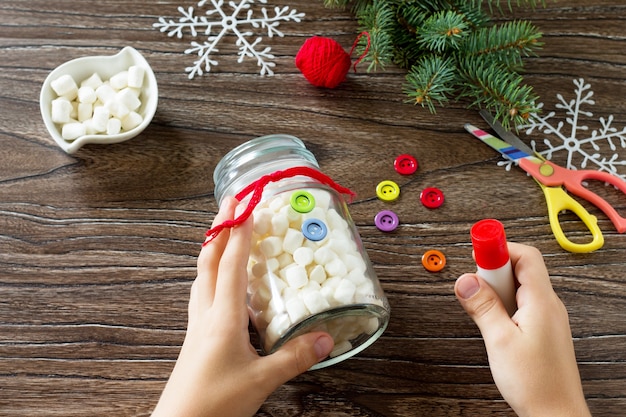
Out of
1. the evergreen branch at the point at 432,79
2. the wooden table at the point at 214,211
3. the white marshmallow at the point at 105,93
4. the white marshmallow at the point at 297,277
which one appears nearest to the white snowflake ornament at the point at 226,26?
the wooden table at the point at 214,211

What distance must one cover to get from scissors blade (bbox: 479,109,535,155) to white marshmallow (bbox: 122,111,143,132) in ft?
1.69

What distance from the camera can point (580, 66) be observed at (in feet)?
3.68

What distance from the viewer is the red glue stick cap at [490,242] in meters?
0.74

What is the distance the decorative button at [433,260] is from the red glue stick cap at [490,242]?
17 cm

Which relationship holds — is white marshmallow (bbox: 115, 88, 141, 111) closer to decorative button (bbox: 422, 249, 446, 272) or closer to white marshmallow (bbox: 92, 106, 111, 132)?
white marshmallow (bbox: 92, 106, 111, 132)

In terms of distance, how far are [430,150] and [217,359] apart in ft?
1.57

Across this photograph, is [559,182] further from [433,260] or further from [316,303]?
[316,303]

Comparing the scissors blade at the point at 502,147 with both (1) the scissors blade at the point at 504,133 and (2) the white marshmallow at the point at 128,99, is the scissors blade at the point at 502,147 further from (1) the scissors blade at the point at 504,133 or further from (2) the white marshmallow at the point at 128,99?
(2) the white marshmallow at the point at 128,99

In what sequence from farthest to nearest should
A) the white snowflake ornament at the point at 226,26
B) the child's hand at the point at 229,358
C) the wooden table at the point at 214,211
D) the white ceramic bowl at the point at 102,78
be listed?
the white snowflake ornament at the point at 226,26
the white ceramic bowl at the point at 102,78
the wooden table at the point at 214,211
the child's hand at the point at 229,358

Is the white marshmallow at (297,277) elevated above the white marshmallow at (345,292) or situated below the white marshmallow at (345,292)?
above

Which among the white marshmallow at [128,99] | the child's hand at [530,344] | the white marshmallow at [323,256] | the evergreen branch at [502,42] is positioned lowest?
the child's hand at [530,344]

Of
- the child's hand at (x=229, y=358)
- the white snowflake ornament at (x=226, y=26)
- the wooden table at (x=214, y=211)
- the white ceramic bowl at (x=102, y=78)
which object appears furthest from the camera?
the white snowflake ornament at (x=226, y=26)

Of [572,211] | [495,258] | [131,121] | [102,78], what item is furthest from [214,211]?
[572,211]

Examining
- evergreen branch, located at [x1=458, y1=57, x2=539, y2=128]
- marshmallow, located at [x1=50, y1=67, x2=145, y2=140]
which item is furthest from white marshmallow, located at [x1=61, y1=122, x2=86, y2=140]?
evergreen branch, located at [x1=458, y1=57, x2=539, y2=128]
